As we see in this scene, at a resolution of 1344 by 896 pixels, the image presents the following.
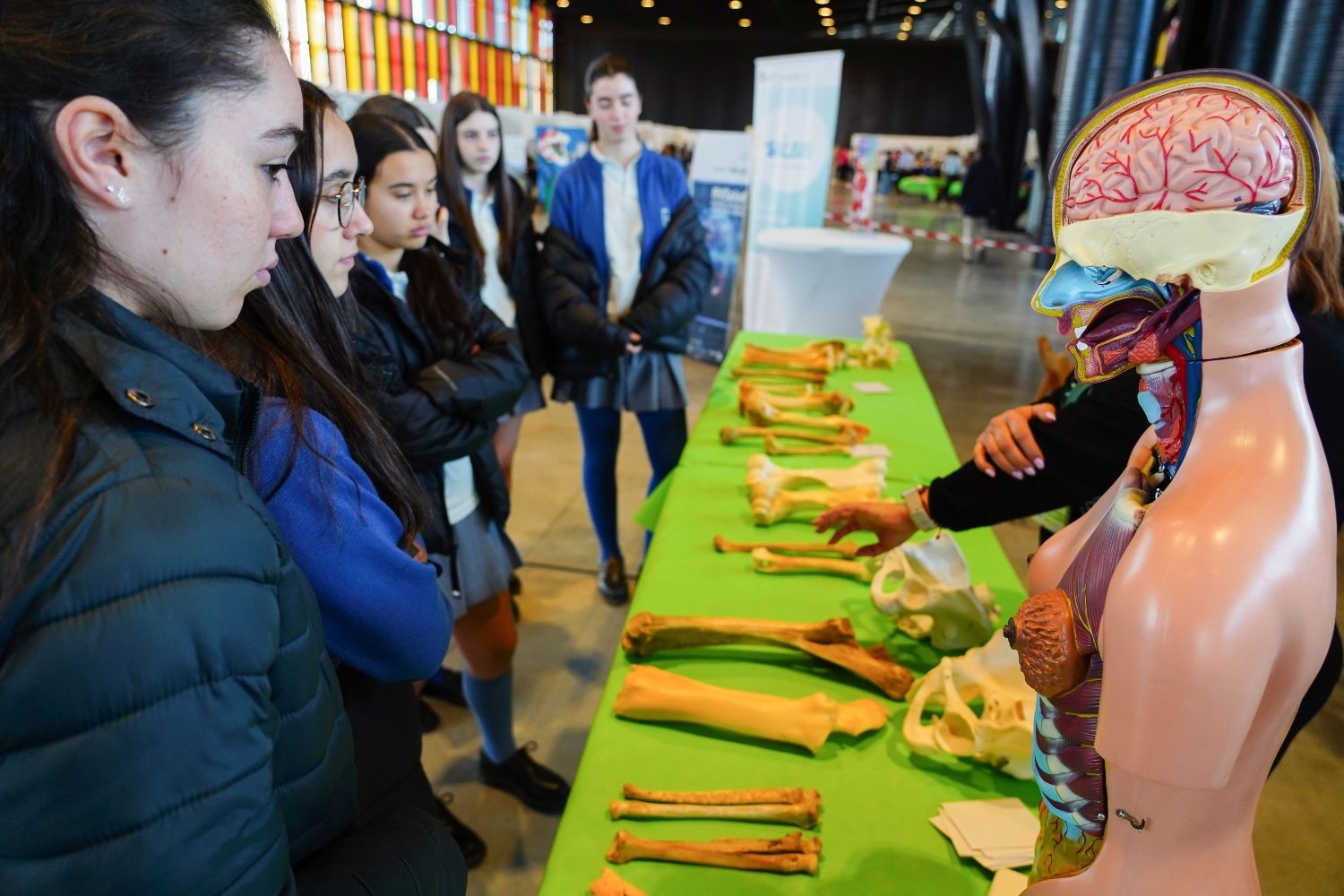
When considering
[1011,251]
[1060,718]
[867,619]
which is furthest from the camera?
[1011,251]

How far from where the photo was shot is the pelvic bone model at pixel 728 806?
Result: 4.10 feet

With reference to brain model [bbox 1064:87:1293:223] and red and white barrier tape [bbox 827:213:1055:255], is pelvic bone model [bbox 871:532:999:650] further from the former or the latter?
red and white barrier tape [bbox 827:213:1055:255]

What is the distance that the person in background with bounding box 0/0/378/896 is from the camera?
0.59 metres

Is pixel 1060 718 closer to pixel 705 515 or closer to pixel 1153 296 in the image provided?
pixel 1153 296

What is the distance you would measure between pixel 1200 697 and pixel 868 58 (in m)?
29.8

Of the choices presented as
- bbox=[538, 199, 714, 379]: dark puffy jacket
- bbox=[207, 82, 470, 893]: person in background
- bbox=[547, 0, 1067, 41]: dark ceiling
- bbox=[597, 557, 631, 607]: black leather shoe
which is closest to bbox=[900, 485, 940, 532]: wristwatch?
bbox=[207, 82, 470, 893]: person in background

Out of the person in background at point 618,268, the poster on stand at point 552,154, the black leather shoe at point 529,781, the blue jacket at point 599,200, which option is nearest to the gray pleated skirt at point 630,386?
the person in background at point 618,268

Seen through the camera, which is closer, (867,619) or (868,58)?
(867,619)

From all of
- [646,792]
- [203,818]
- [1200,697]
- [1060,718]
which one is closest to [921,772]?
[646,792]

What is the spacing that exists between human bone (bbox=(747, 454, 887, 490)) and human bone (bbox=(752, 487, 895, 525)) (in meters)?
0.04

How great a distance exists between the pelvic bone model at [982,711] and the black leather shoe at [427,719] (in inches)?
66.6

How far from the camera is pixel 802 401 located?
9.86 feet

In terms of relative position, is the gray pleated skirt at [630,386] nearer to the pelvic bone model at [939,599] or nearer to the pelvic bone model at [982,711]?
the pelvic bone model at [939,599]

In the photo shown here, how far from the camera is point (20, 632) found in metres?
0.59
